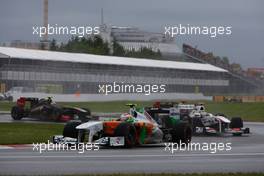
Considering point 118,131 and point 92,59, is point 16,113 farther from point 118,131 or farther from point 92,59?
point 118,131

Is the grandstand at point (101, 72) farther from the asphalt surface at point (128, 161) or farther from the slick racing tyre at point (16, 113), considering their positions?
the slick racing tyre at point (16, 113)

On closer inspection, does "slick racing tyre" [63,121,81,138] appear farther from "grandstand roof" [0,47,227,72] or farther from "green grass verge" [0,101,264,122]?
"green grass verge" [0,101,264,122]

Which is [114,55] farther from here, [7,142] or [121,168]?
[121,168]

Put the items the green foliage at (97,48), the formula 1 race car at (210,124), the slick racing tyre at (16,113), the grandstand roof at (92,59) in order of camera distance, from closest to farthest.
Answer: the grandstand roof at (92,59) < the green foliage at (97,48) < the formula 1 race car at (210,124) < the slick racing tyre at (16,113)

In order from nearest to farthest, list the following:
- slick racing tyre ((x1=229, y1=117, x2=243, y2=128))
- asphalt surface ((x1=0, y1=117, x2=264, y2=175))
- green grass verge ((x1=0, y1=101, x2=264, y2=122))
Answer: asphalt surface ((x1=0, y1=117, x2=264, y2=175)) → slick racing tyre ((x1=229, y1=117, x2=243, y2=128)) → green grass verge ((x1=0, y1=101, x2=264, y2=122))

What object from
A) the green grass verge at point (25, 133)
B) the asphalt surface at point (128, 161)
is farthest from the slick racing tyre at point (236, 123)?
the asphalt surface at point (128, 161)

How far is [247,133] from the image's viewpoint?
34.8 metres

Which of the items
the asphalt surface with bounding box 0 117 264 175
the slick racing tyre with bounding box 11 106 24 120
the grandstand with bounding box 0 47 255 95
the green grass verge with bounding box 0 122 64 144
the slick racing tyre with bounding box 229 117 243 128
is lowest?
the asphalt surface with bounding box 0 117 264 175

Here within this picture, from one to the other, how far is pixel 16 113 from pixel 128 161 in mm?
24071

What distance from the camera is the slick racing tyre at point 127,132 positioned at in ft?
78.4

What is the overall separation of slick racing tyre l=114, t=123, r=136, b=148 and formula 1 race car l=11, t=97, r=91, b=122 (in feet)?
49.8

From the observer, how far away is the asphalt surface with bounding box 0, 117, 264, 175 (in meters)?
16.9

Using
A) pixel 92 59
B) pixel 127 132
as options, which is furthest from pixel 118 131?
pixel 92 59

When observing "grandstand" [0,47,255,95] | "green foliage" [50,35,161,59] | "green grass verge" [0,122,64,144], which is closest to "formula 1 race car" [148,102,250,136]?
"grandstand" [0,47,255,95]
